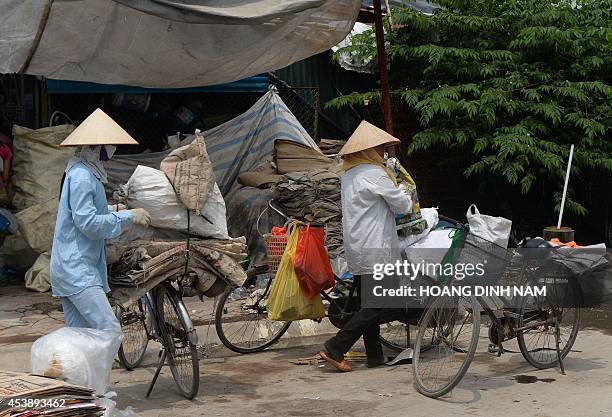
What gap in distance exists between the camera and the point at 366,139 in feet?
23.7

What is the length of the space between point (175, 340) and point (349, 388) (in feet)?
4.46

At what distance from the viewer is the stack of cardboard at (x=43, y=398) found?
4570 mm

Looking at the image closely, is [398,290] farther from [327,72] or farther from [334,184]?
[327,72]

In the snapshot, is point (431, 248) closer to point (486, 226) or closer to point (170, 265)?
point (486, 226)

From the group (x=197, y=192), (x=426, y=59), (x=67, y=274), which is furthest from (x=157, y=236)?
(x=426, y=59)

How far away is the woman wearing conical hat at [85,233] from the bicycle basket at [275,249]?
184 cm

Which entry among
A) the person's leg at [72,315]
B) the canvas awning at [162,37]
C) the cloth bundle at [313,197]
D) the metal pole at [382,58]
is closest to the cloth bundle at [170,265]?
the person's leg at [72,315]

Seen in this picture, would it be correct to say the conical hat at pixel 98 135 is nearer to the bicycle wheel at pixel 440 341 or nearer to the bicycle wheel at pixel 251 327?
the bicycle wheel at pixel 251 327

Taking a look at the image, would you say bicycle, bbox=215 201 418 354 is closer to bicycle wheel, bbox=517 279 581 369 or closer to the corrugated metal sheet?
bicycle wheel, bbox=517 279 581 369

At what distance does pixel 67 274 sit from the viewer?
592cm

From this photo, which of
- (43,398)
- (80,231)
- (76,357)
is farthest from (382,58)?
(43,398)

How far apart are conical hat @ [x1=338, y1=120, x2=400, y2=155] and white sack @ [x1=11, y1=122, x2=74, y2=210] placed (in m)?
4.51

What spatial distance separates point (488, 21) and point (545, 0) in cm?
113

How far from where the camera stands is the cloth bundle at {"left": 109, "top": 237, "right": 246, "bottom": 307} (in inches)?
256
